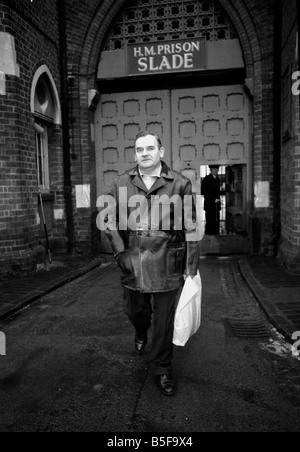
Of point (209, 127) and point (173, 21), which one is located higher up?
point (173, 21)

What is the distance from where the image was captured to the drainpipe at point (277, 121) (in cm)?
726

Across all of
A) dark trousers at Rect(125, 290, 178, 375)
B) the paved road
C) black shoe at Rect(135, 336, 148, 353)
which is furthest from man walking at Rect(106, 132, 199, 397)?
black shoe at Rect(135, 336, 148, 353)

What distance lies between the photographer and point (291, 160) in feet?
20.9

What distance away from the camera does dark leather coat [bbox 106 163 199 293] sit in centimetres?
283

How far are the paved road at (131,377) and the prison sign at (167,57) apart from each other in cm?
530

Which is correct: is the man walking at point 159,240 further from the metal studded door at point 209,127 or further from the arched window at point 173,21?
the arched window at point 173,21

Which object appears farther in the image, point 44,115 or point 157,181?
point 44,115

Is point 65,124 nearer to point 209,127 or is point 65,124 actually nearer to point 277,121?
point 209,127

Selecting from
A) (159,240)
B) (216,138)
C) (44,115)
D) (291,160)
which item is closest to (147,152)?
(159,240)

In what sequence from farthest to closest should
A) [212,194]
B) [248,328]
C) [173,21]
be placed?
[212,194] → [173,21] → [248,328]

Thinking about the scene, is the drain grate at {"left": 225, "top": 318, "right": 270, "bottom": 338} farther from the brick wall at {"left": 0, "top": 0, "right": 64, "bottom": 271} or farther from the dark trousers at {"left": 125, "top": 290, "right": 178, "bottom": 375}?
the brick wall at {"left": 0, "top": 0, "right": 64, "bottom": 271}

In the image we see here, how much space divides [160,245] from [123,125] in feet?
20.2

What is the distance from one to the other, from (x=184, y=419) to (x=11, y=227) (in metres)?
4.79

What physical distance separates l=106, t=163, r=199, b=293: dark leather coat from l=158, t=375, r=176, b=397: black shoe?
658 millimetres
